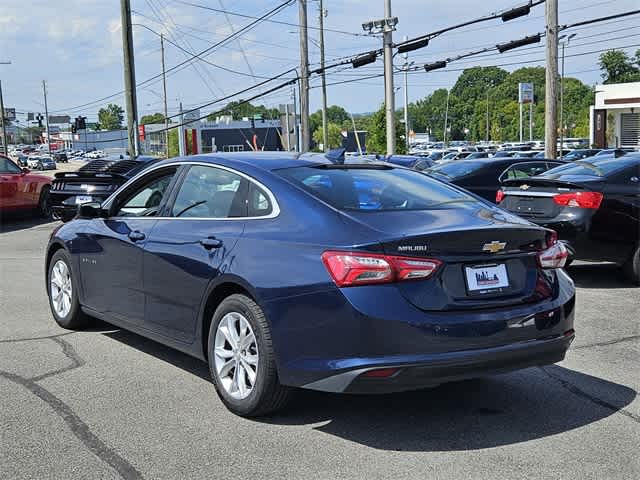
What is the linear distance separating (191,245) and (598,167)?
628cm

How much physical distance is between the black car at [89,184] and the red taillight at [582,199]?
787cm

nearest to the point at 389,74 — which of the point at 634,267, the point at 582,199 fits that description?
the point at 582,199

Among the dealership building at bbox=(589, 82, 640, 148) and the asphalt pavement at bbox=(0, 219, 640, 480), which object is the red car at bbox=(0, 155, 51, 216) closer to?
the asphalt pavement at bbox=(0, 219, 640, 480)

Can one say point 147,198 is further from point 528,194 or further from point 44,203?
point 44,203

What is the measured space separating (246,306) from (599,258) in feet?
19.1

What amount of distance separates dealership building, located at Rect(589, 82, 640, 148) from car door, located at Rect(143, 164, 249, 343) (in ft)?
188

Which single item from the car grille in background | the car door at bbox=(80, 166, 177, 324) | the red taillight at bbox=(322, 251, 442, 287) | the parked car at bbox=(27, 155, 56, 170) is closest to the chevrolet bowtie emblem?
the red taillight at bbox=(322, 251, 442, 287)

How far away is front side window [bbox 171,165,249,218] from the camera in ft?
17.2

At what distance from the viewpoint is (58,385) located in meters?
5.55

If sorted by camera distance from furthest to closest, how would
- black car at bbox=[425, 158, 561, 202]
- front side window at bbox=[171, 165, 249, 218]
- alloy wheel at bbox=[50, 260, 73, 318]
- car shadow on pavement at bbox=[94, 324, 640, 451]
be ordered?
black car at bbox=[425, 158, 561, 202], alloy wheel at bbox=[50, 260, 73, 318], front side window at bbox=[171, 165, 249, 218], car shadow on pavement at bbox=[94, 324, 640, 451]

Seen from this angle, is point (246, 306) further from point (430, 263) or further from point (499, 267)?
point (499, 267)

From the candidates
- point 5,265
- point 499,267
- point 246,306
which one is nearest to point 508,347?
point 499,267

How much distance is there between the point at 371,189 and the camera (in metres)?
5.12

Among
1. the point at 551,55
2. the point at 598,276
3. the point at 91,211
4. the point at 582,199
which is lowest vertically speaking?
the point at 598,276
